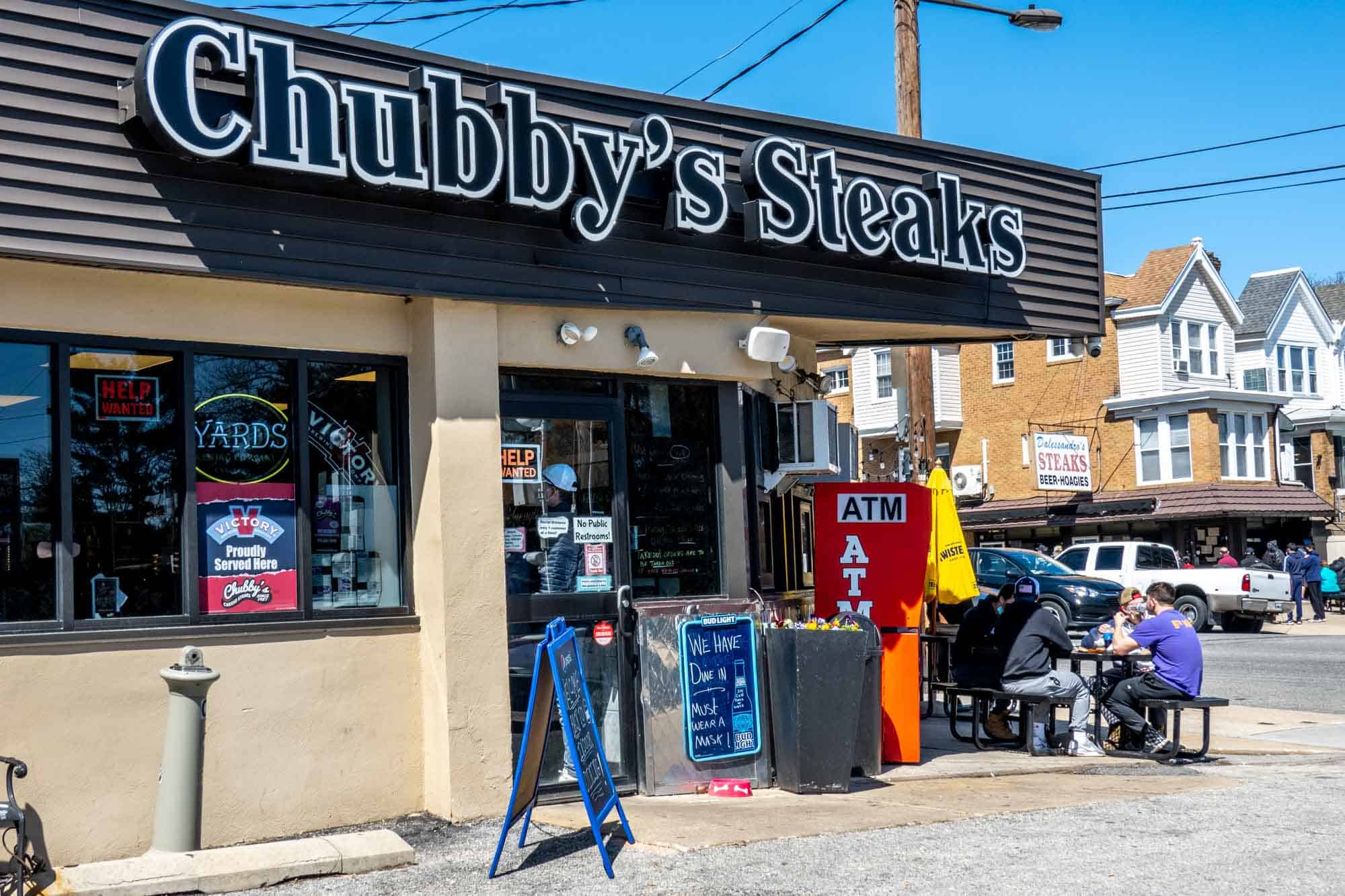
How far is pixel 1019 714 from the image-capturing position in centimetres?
1147

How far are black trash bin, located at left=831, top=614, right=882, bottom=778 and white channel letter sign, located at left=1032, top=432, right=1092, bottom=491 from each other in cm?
2829

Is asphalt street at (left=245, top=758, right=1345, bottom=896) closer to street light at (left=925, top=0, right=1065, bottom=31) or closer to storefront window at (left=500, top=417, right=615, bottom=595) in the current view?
storefront window at (left=500, top=417, right=615, bottom=595)

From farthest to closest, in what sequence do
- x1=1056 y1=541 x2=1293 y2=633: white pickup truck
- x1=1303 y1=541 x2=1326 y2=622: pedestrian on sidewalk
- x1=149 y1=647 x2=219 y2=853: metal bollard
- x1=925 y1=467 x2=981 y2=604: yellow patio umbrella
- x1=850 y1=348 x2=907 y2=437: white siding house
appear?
x1=850 y1=348 x2=907 y2=437: white siding house < x1=1303 y1=541 x2=1326 y2=622: pedestrian on sidewalk < x1=1056 y1=541 x2=1293 y2=633: white pickup truck < x1=925 y1=467 x2=981 y2=604: yellow patio umbrella < x1=149 y1=647 x2=219 y2=853: metal bollard

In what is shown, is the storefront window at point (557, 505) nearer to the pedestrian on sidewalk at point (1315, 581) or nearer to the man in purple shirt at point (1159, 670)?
the man in purple shirt at point (1159, 670)

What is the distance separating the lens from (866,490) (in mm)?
10500

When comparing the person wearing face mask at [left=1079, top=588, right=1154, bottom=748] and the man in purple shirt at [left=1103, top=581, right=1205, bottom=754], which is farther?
the person wearing face mask at [left=1079, top=588, right=1154, bottom=748]

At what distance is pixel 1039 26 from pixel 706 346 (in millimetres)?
6956

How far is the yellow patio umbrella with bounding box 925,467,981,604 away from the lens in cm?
1255

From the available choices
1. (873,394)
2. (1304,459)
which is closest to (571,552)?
(873,394)

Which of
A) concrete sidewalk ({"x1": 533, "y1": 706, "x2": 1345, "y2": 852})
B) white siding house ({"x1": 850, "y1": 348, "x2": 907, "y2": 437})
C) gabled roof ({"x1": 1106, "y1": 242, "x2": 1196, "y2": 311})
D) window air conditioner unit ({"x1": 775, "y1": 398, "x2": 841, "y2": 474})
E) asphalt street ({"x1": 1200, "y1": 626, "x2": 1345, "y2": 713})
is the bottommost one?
asphalt street ({"x1": 1200, "y1": 626, "x2": 1345, "y2": 713})

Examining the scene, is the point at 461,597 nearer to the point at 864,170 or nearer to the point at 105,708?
the point at 105,708

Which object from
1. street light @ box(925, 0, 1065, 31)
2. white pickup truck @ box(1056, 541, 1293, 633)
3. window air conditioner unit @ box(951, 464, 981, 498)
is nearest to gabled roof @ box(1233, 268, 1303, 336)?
window air conditioner unit @ box(951, 464, 981, 498)

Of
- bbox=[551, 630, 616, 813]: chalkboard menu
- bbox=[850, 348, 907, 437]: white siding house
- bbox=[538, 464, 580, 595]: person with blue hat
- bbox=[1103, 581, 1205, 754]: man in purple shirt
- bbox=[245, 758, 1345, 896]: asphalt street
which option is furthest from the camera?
bbox=[850, 348, 907, 437]: white siding house

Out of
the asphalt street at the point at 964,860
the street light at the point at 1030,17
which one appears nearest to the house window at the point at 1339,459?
the street light at the point at 1030,17
